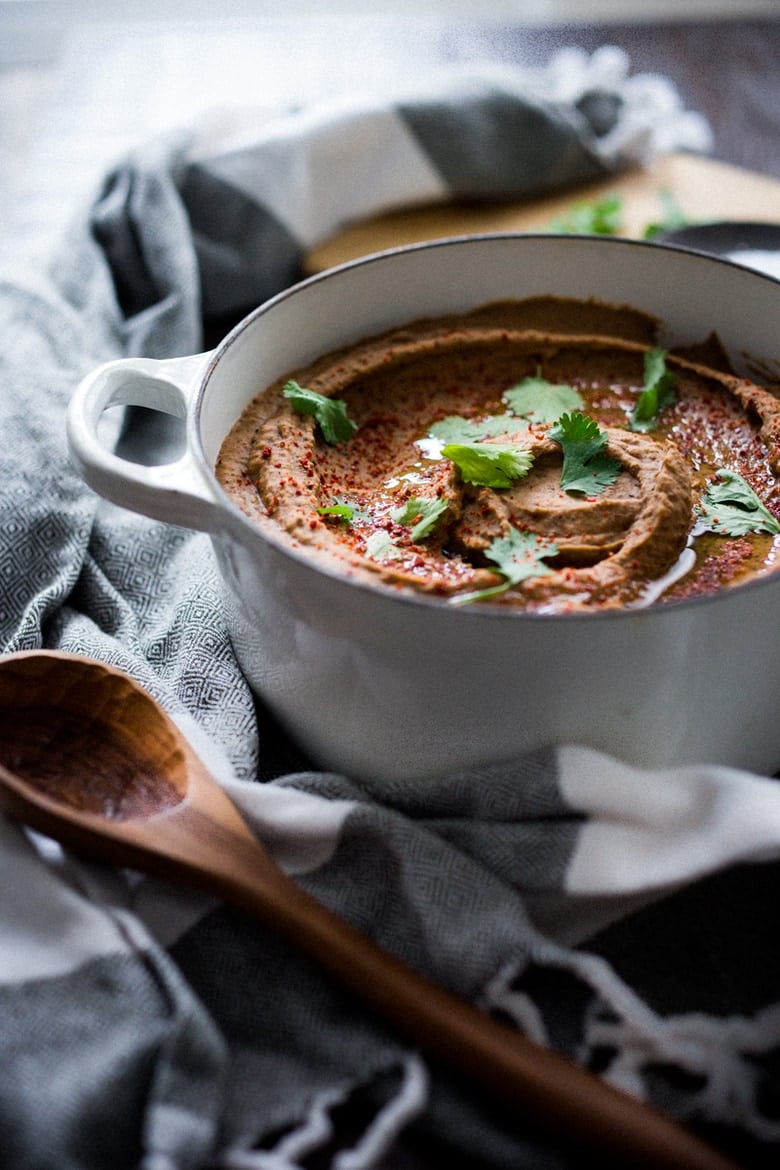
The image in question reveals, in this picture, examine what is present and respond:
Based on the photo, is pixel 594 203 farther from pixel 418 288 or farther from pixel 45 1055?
pixel 45 1055

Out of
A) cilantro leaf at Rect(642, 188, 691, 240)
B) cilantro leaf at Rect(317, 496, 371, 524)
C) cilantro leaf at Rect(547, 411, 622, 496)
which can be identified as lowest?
cilantro leaf at Rect(317, 496, 371, 524)

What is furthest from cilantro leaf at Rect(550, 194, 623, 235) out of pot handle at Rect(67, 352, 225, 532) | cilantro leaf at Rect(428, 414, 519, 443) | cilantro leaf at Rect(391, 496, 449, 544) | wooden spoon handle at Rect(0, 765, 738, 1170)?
wooden spoon handle at Rect(0, 765, 738, 1170)

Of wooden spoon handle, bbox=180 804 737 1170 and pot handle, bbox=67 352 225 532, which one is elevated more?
pot handle, bbox=67 352 225 532

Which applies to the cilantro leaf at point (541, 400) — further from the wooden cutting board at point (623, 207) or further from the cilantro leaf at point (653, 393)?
the wooden cutting board at point (623, 207)

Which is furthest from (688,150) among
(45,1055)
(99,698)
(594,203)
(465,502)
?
(45,1055)

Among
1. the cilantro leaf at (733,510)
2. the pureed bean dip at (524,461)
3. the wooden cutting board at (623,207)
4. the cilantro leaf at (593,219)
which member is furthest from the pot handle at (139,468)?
the cilantro leaf at (593,219)

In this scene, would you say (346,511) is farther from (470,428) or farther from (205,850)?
(205,850)

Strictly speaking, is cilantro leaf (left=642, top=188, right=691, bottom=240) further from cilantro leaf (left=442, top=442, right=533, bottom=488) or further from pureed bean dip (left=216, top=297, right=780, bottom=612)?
cilantro leaf (left=442, top=442, right=533, bottom=488)
